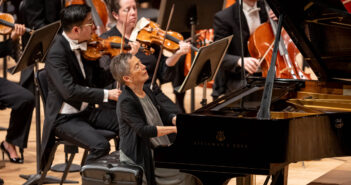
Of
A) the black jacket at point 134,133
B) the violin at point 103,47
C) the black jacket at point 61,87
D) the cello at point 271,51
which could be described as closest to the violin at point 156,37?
the violin at point 103,47

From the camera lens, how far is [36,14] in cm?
526

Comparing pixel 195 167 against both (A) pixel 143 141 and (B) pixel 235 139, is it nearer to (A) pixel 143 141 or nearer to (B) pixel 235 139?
(B) pixel 235 139

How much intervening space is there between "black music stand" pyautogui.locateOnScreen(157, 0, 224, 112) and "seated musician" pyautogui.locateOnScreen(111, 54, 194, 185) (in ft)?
4.07

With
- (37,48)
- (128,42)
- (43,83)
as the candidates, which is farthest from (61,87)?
(128,42)

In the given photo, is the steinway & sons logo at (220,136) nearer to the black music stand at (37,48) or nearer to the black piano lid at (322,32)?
the black piano lid at (322,32)

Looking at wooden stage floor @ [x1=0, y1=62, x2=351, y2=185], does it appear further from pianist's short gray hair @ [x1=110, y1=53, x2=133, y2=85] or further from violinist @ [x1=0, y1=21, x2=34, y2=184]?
pianist's short gray hair @ [x1=110, y1=53, x2=133, y2=85]

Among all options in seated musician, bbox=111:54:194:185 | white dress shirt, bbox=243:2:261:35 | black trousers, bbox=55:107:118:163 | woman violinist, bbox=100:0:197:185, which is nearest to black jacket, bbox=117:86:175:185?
seated musician, bbox=111:54:194:185

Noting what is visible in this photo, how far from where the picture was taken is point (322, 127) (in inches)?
112

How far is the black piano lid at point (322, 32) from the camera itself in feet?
10.2

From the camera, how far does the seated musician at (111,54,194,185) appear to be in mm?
3268

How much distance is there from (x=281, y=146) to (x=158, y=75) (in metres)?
1.94

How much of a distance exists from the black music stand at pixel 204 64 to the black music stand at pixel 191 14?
886 millimetres

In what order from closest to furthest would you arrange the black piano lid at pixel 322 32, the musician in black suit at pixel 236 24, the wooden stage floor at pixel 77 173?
the black piano lid at pixel 322 32 → the wooden stage floor at pixel 77 173 → the musician in black suit at pixel 236 24

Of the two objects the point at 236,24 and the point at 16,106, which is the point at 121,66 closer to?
the point at 16,106
